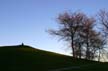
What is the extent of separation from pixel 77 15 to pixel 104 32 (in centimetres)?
893

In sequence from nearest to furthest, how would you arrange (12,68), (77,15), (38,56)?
(12,68) → (38,56) → (77,15)

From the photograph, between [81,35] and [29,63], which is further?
[81,35]

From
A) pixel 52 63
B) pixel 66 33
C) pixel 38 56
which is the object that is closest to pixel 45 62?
pixel 52 63

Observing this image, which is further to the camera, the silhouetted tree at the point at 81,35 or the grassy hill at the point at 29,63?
the silhouetted tree at the point at 81,35

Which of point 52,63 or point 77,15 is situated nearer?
point 52,63

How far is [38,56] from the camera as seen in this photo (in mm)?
53938

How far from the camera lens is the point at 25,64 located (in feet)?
152

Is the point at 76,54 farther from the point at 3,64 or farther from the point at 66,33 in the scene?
the point at 3,64

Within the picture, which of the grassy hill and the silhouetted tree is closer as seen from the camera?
the grassy hill

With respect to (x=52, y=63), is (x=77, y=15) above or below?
above

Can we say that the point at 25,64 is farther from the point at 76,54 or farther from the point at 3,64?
the point at 76,54

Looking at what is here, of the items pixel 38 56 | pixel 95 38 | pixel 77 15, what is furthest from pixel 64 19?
pixel 38 56

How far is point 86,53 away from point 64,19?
385 inches

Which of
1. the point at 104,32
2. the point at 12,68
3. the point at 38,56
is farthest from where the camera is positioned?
the point at 104,32
